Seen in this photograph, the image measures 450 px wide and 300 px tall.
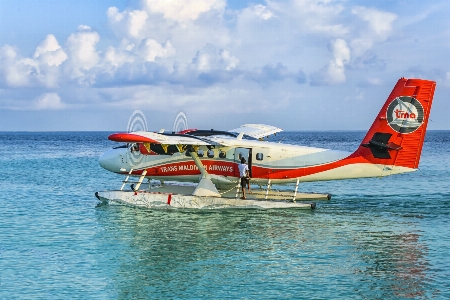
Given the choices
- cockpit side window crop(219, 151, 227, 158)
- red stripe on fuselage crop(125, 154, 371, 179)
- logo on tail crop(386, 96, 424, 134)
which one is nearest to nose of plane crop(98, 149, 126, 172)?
red stripe on fuselage crop(125, 154, 371, 179)

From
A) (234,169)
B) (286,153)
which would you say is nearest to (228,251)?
(234,169)

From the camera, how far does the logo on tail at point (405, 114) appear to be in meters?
23.9

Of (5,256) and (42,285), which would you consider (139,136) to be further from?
(42,285)

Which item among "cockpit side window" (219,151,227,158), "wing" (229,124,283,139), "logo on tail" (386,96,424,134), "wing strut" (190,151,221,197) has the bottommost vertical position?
"wing strut" (190,151,221,197)

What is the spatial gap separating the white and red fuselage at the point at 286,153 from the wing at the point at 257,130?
1808mm

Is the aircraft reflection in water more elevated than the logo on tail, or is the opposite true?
the logo on tail

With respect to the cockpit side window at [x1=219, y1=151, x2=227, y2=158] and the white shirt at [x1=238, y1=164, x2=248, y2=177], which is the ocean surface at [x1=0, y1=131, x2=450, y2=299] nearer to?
the white shirt at [x1=238, y1=164, x2=248, y2=177]

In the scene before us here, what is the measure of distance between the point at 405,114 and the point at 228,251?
10.6 m

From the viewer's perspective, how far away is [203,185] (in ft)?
86.1

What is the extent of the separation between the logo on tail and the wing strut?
8.33 metres

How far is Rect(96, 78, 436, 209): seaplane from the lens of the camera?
78.9 ft

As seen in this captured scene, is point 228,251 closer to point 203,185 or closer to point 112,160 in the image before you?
point 203,185

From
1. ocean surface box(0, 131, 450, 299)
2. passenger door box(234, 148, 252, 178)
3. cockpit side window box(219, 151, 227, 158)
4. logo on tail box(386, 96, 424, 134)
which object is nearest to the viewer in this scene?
ocean surface box(0, 131, 450, 299)

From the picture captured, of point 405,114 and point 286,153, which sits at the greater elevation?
point 405,114
